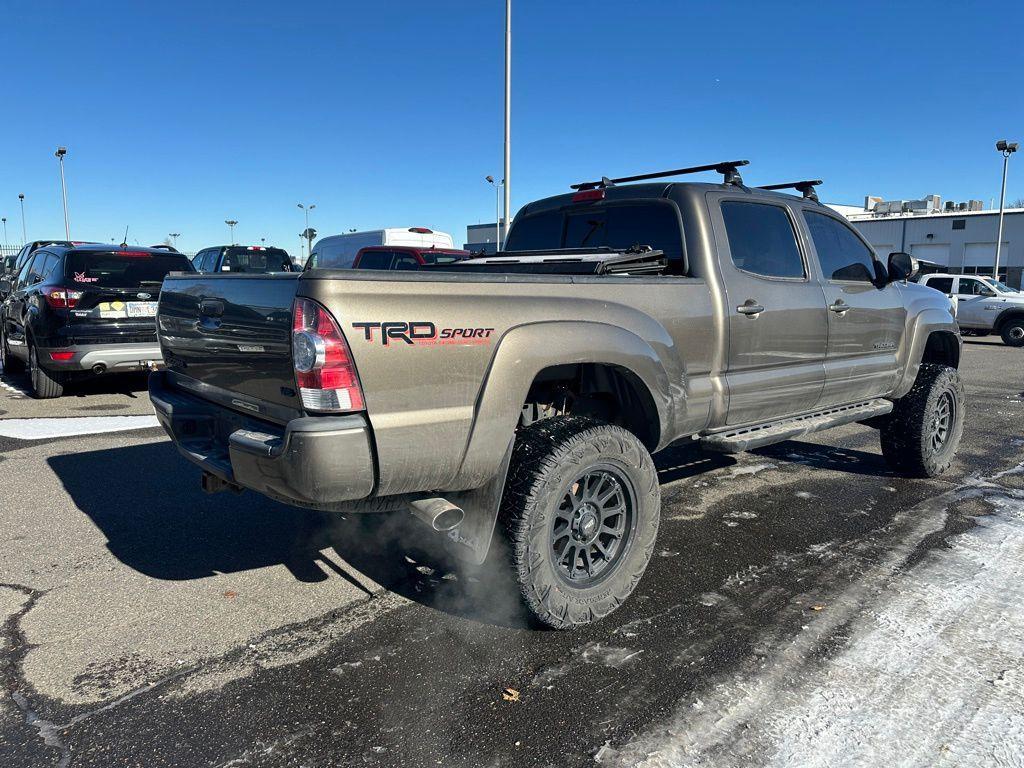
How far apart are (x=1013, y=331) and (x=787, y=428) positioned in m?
18.8

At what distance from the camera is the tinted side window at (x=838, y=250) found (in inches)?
187

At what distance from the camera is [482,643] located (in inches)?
120

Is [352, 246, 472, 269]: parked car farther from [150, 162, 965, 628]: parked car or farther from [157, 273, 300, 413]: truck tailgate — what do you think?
[157, 273, 300, 413]: truck tailgate

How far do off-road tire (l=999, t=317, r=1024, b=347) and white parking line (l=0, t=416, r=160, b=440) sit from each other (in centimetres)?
2044

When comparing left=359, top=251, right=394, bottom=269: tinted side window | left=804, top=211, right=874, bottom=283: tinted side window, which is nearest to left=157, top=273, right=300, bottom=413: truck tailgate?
left=804, top=211, right=874, bottom=283: tinted side window

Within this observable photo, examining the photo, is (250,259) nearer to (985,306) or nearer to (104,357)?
(104,357)

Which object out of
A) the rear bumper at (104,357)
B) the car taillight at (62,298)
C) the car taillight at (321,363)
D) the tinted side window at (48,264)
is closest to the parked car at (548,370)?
the car taillight at (321,363)

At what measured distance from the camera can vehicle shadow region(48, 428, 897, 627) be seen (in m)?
3.41

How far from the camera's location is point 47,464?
18.3 feet

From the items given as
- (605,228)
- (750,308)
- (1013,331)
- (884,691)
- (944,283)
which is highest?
(605,228)

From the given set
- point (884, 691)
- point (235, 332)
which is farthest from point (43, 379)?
point (884, 691)

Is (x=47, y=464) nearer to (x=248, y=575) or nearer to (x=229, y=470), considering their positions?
(x=248, y=575)

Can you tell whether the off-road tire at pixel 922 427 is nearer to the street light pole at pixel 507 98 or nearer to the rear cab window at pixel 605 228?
the rear cab window at pixel 605 228

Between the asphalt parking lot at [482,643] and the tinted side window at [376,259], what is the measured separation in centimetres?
900
